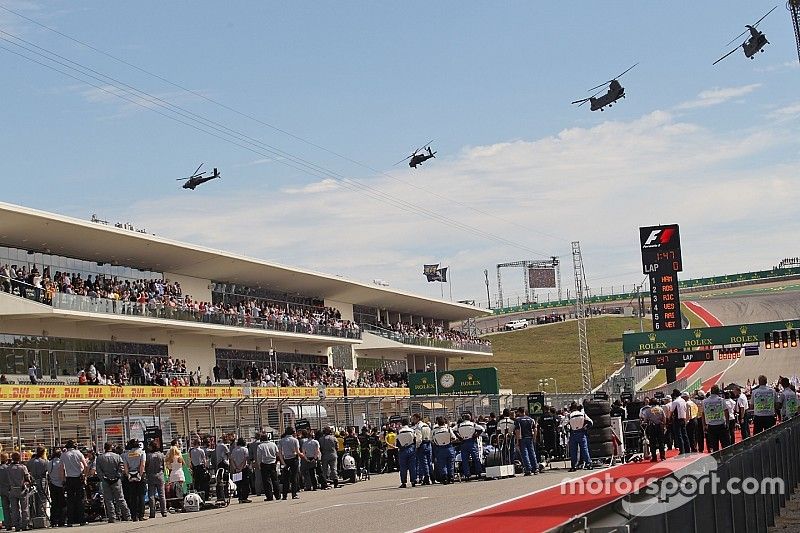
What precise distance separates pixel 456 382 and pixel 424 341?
14750 millimetres

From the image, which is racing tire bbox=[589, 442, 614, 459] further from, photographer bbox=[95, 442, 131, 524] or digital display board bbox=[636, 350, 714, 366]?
digital display board bbox=[636, 350, 714, 366]

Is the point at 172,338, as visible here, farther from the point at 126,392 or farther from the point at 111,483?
the point at 111,483

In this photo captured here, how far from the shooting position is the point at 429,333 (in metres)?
83.9

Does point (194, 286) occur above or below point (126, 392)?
above

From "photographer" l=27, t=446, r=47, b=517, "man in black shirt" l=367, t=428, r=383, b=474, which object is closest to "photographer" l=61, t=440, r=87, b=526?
"photographer" l=27, t=446, r=47, b=517

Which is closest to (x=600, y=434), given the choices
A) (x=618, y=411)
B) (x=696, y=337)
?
(x=618, y=411)

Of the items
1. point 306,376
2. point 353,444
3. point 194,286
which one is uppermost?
point 194,286

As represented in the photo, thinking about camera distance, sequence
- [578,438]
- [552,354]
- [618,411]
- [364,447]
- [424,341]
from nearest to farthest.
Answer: [578,438] → [618,411] → [364,447] → [424,341] → [552,354]

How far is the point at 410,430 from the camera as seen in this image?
1049 inches

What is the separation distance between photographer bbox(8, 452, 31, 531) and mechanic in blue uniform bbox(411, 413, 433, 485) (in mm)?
8367

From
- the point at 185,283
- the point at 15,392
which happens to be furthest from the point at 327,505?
the point at 185,283

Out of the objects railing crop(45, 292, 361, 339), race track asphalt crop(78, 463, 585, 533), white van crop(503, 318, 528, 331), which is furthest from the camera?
white van crop(503, 318, 528, 331)

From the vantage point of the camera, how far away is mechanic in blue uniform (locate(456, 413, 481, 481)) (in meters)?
27.8

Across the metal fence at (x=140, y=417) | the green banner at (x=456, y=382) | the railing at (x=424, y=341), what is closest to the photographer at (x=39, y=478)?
the metal fence at (x=140, y=417)
